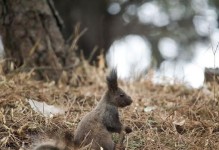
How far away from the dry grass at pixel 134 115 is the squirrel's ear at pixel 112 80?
39 centimetres

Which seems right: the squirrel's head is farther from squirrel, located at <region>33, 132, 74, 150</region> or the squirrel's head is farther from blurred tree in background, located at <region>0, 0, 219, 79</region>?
blurred tree in background, located at <region>0, 0, 219, 79</region>

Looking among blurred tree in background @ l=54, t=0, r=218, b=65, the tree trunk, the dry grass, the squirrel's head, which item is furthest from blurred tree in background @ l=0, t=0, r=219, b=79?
the squirrel's head

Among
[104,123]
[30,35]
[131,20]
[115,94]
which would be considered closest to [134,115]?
[115,94]

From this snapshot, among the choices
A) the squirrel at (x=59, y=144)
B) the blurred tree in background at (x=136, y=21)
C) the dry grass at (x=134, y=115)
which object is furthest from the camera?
the blurred tree in background at (x=136, y=21)

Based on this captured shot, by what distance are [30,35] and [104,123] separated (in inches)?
116

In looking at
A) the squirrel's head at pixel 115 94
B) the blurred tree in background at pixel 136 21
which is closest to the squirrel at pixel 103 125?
the squirrel's head at pixel 115 94

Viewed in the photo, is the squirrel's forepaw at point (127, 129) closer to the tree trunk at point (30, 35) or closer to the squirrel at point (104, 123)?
the squirrel at point (104, 123)

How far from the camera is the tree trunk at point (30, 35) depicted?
22.6ft

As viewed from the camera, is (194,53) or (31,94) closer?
(31,94)

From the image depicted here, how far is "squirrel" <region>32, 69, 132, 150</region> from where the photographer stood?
408 cm

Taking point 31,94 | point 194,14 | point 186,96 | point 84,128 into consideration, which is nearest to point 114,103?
point 84,128

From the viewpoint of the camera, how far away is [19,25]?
6930 millimetres

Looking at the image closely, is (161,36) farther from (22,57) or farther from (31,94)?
(31,94)

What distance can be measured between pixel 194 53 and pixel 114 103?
732cm
